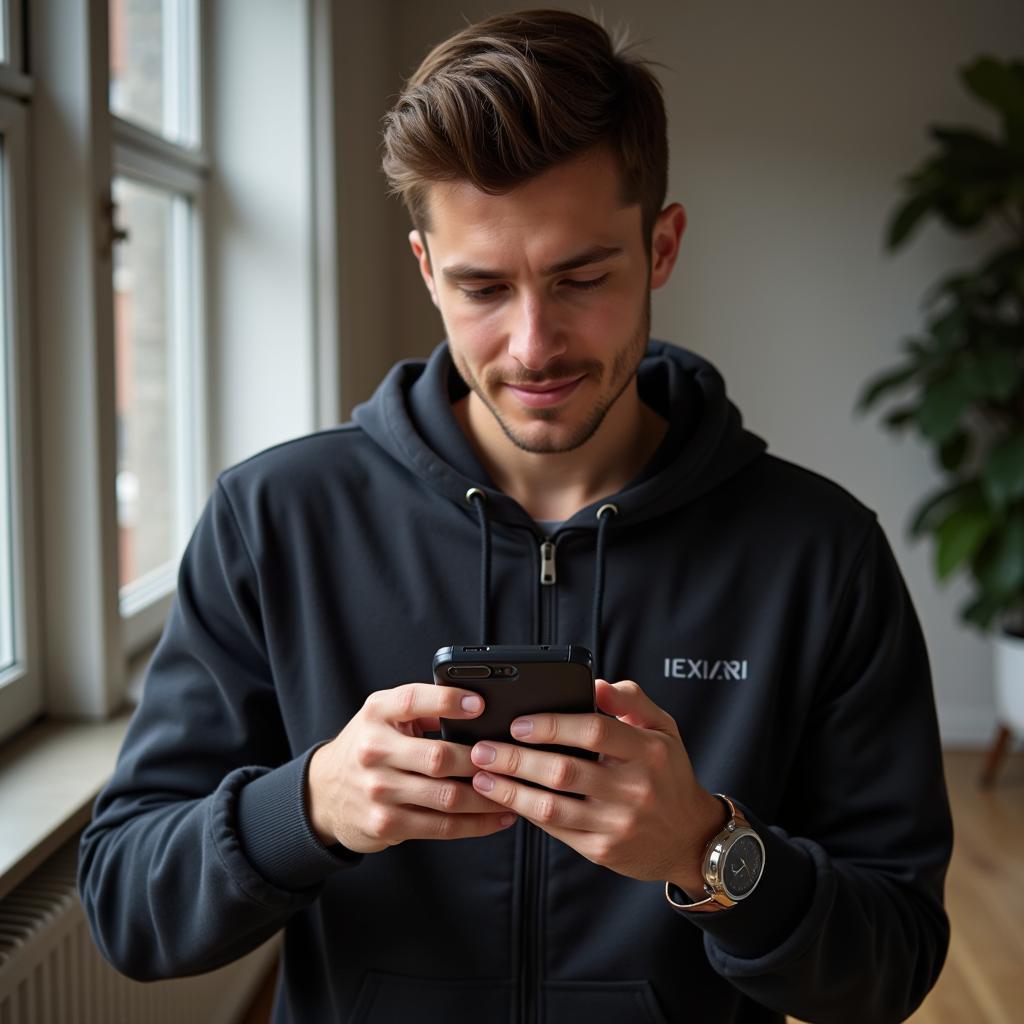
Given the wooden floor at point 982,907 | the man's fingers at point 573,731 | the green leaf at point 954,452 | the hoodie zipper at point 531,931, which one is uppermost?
the green leaf at point 954,452

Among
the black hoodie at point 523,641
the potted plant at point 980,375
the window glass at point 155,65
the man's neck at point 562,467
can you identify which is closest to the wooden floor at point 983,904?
the potted plant at point 980,375

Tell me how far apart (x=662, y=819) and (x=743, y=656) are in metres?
0.33

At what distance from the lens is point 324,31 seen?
288 centimetres

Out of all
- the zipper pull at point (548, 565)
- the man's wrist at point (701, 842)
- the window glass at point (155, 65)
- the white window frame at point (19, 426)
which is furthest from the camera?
the window glass at point (155, 65)

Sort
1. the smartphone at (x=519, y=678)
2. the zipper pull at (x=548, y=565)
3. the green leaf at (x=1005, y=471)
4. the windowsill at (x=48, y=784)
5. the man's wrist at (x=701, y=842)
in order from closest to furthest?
the smartphone at (x=519, y=678), the man's wrist at (x=701, y=842), the zipper pull at (x=548, y=565), the windowsill at (x=48, y=784), the green leaf at (x=1005, y=471)

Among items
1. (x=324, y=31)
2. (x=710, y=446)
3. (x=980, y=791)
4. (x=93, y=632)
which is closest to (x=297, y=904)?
(x=710, y=446)

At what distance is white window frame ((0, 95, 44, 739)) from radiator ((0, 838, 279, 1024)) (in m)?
0.30

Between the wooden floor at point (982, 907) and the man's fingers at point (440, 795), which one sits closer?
the man's fingers at point (440, 795)

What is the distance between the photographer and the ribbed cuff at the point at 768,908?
1.10m

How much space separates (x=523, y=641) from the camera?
4.28 ft

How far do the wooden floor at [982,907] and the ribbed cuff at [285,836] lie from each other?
1666 millimetres

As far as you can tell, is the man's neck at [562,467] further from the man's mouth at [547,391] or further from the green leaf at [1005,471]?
the green leaf at [1005,471]

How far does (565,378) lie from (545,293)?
0.09 m

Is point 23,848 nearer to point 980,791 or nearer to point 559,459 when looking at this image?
point 559,459
